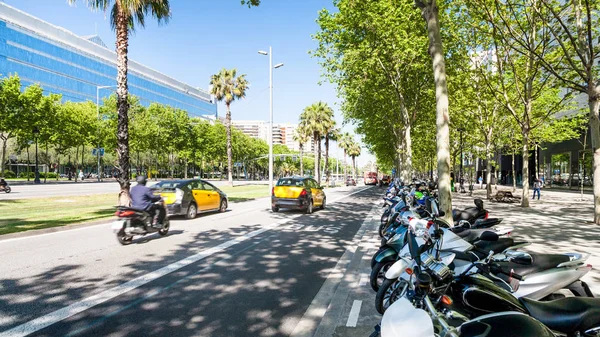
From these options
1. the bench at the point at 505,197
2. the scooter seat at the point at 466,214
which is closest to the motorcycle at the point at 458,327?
the scooter seat at the point at 466,214

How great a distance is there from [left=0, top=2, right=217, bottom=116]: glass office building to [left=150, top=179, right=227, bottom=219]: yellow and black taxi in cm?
4753

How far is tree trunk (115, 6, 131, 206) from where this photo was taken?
512 inches

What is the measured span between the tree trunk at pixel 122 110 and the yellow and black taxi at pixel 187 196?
1.21 metres

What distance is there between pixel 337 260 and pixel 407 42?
46.5 feet

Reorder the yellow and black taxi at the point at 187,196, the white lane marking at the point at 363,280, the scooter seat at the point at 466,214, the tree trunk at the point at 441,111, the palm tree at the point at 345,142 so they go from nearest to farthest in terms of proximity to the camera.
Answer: the white lane marking at the point at 363,280, the scooter seat at the point at 466,214, the tree trunk at the point at 441,111, the yellow and black taxi at the point at 187,196, the palm tree at the point at 345,142

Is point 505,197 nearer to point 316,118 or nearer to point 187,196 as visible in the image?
point 187,196

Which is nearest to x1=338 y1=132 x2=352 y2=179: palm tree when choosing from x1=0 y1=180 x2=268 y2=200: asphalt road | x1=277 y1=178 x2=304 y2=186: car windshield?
x1=0 y1=180 x2=268 y2=200: asphalt road

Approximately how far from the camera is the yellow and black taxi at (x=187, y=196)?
1247 centimetres

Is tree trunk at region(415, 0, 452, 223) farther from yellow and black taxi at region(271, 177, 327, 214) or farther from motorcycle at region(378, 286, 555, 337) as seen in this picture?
yellow and black taxi at region(271, 177, 327, 214)

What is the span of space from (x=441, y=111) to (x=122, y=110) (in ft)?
35.5

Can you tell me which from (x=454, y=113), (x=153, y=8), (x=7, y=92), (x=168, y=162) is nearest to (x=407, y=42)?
(x=153, y=8)

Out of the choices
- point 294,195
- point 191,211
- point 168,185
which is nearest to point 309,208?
point 294,195

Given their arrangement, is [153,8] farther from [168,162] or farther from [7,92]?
[168,162]

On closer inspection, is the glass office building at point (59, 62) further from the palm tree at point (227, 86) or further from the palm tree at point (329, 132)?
the palm tree at point (329, 132)
